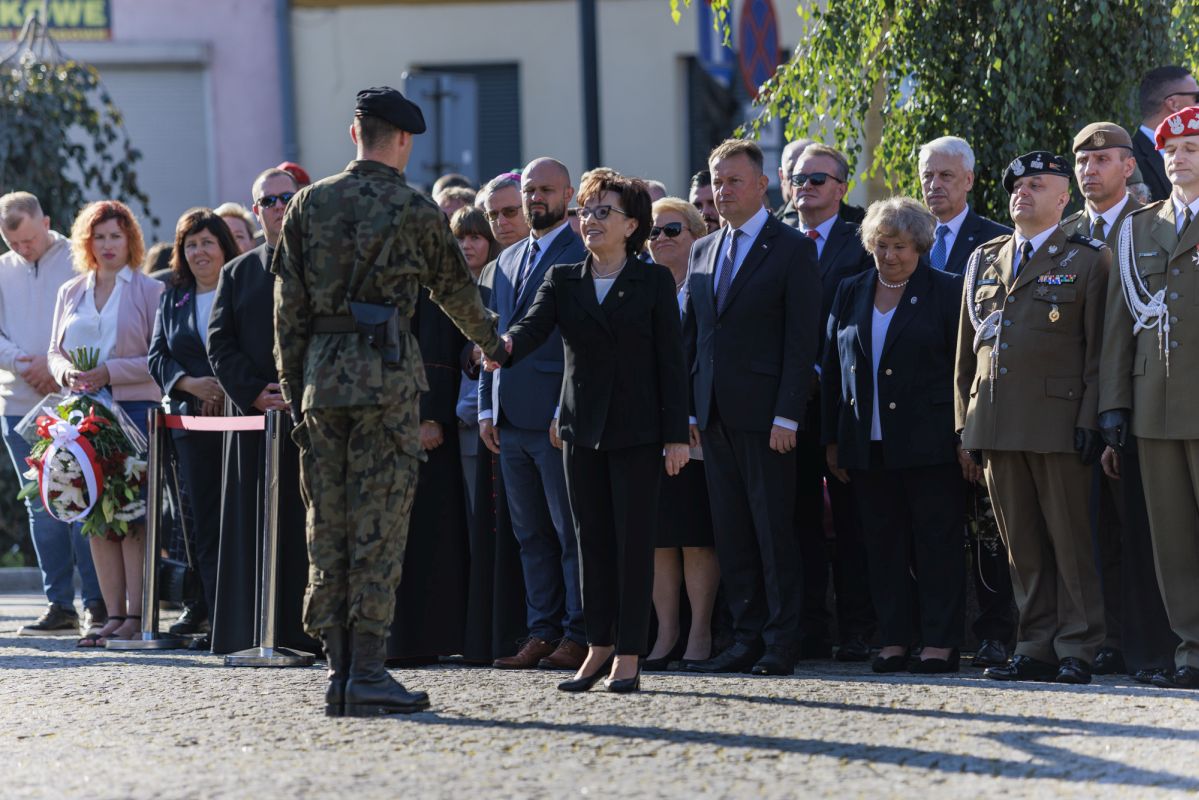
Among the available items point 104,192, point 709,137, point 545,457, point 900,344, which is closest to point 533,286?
point 545,457

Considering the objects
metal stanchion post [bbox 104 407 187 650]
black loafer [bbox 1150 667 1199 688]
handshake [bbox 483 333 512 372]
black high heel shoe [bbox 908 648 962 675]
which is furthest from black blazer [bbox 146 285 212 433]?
black loafer [bbox 1150 667 1199 688]

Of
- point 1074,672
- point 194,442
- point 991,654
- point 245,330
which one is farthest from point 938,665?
point 194,442

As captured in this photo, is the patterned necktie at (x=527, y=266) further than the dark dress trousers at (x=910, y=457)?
Result: Yes

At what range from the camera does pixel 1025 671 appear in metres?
7.62

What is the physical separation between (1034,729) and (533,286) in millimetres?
3078

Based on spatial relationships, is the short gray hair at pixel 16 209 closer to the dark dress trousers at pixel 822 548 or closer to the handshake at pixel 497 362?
the handshake at pixel 497 362

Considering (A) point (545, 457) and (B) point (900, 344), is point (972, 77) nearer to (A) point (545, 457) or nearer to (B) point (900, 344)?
(B) point (900, 344)

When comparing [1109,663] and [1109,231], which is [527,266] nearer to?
[1109,231]

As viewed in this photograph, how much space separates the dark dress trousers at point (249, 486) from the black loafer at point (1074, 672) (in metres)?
3.18

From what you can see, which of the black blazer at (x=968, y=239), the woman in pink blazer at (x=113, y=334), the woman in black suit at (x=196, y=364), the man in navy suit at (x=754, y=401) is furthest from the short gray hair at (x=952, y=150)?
the woman in pink blazer at (x=113, y=334)

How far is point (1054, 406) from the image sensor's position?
7.61m

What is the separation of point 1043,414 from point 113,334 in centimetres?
481

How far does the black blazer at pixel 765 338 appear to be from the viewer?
26.1 feet

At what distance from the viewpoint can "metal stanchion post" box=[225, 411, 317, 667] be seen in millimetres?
8273
